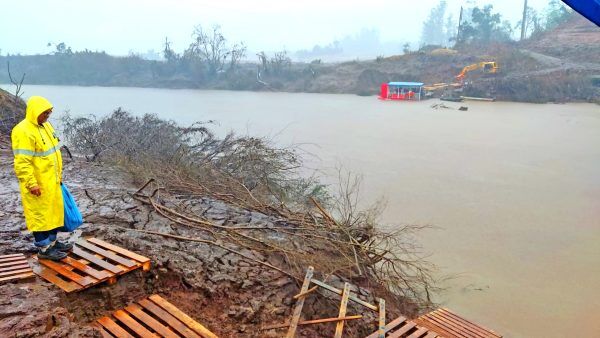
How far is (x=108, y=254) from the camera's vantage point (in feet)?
12.0

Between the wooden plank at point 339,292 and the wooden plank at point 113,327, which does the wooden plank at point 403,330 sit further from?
the wooden plank at point 113,327

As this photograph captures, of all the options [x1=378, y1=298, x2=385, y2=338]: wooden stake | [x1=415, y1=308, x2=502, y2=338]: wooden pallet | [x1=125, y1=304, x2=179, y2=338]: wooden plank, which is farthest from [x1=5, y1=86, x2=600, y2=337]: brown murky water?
[x1=125, y1=304, x2=179, y2=338]: wooden plank

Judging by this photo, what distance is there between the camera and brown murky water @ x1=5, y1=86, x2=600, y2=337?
5430 mm

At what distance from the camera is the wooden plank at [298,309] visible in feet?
11.0

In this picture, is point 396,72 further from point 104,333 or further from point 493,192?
point 104,333

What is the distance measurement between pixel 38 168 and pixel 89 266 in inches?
32.5

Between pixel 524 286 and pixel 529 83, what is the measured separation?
24.5m

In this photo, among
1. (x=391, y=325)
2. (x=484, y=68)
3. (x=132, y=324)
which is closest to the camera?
Answer: (x=132, y=324)

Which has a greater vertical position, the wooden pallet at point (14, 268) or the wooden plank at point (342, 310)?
the wooden pallet at point (14, 268)

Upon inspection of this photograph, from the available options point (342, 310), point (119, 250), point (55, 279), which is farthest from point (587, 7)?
point (55, 279)

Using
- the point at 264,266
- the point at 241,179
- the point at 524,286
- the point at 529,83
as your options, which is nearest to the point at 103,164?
the point at 241,179

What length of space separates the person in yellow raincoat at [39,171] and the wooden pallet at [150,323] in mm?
798

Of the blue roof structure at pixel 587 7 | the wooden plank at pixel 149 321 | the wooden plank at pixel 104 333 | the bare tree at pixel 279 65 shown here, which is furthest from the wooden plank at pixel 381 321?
the bare tree at pixel 279 65

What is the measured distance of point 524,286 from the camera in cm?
570
